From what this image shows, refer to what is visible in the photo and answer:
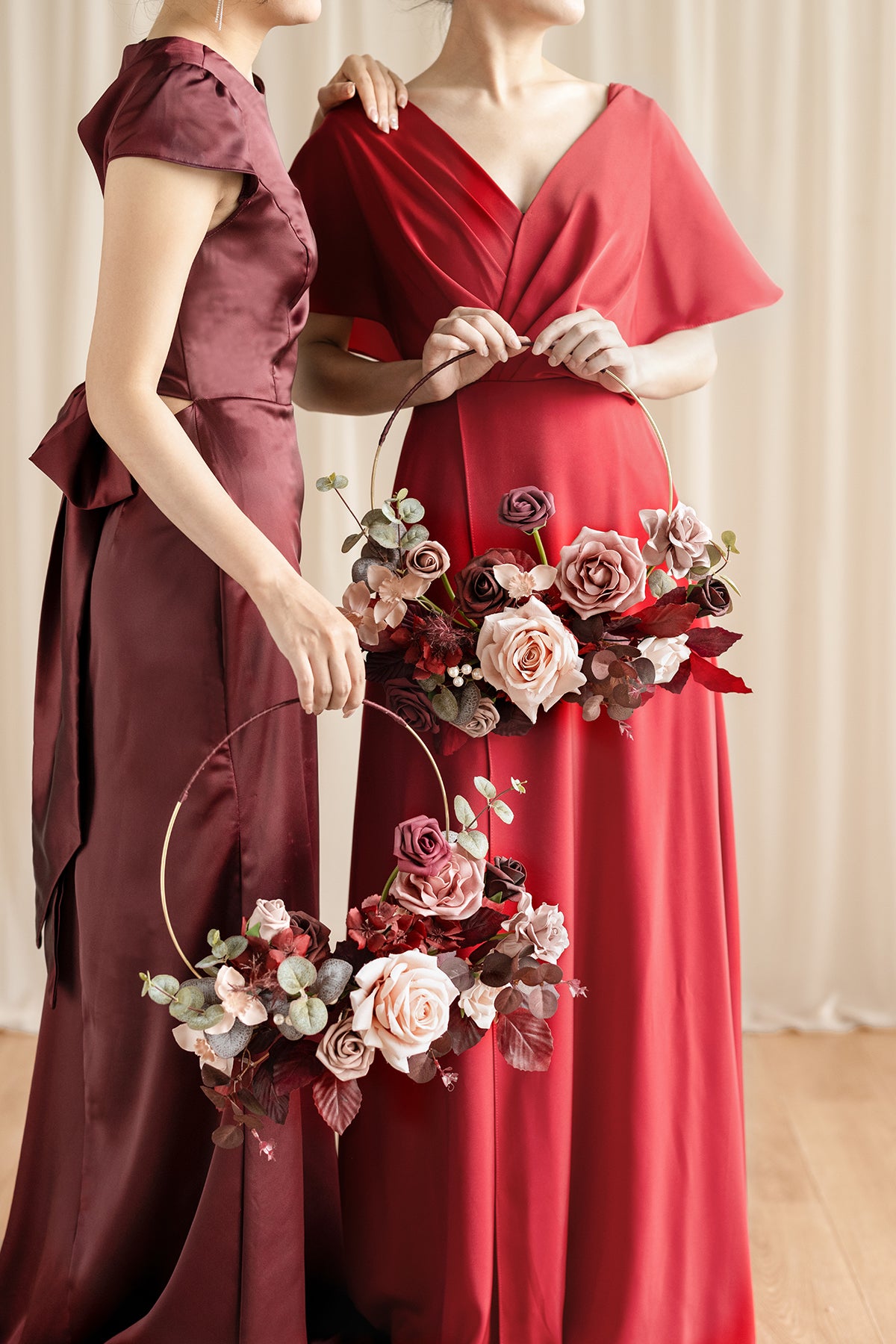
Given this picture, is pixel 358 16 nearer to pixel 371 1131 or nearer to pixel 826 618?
pixel 826 618

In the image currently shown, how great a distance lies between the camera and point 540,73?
1.53 meters

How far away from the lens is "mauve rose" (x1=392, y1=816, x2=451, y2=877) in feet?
3.95

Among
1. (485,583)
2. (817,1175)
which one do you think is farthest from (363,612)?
(817,1175)

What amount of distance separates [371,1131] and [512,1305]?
0.88 feet

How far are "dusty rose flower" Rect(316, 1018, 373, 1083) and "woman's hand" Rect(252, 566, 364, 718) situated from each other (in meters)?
0.33

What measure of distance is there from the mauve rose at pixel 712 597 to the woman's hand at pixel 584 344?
0.91 ft

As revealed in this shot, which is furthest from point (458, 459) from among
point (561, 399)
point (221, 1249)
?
point (221, 1249)

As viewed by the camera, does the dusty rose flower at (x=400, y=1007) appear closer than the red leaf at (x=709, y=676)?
Yes

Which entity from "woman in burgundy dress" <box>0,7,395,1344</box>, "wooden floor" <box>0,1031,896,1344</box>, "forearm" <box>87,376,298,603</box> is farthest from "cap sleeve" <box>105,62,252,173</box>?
"wooden floor" <box>0,1031,896,1344</box>

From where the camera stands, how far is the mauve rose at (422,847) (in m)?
1.20

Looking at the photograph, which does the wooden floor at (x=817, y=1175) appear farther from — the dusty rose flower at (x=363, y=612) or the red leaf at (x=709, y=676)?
the dusty rose flower at (x=363, y=612)

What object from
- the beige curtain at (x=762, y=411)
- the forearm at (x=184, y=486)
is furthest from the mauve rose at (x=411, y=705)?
the beige curtain at (x=762, y=411)

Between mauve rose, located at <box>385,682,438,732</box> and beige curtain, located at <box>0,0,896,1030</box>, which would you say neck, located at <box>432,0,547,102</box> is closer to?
mauve rose, located at <box>385,682,438,732</box>

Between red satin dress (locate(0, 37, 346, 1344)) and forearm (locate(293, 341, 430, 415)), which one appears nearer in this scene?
red satin dress (locate(0, 37, 346, 1344))
